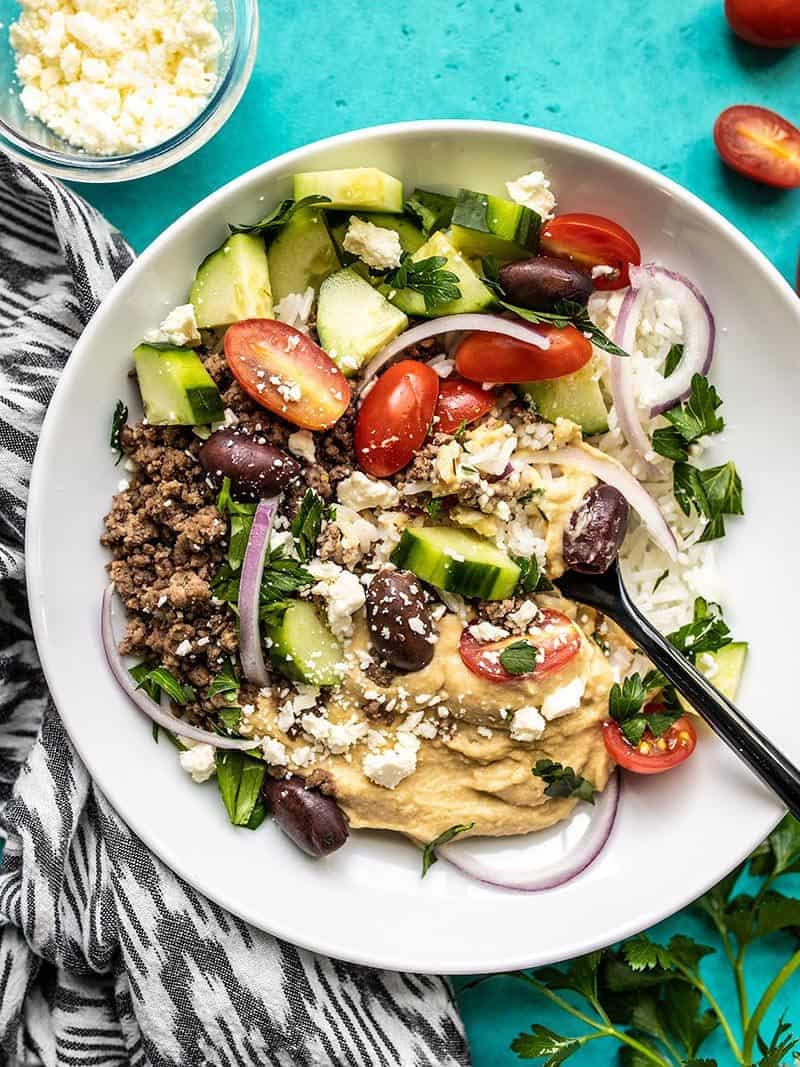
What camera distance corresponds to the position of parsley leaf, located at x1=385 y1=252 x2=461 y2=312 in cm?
229

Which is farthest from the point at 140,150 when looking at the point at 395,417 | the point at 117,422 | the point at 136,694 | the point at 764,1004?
the point at 764,1004

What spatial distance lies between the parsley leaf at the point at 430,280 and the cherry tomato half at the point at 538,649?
2.42 feet

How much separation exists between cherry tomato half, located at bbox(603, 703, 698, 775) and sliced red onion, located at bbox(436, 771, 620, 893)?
0.15 meters

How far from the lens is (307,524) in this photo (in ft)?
7.58

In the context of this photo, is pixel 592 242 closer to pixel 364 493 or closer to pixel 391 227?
pixel 391 227

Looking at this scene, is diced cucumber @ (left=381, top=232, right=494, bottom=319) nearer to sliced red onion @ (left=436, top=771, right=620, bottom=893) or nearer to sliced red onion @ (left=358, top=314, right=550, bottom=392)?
sliced red onion @ (left=358, top=314, right=550, bottom=392)

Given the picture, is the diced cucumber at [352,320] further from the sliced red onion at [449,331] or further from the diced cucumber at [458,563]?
the diced cucumber at [458,563]

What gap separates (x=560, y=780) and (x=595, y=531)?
1.95ft

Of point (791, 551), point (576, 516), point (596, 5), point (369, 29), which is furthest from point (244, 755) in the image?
point (596, 5)

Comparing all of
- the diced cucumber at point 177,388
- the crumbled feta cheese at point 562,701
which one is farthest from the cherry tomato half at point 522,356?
the crumbled feta cheese at point 562,701

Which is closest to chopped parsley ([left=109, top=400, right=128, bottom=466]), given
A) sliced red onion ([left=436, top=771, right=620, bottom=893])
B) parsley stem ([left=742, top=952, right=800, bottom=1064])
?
sliced red onion ([left=436, top=771, right=620, bottom=893])

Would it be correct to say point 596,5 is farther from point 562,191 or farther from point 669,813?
point 669,813

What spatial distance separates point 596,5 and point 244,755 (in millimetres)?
2110

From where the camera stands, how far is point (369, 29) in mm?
2705
